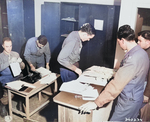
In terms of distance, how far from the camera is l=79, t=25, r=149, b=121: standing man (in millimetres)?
1320

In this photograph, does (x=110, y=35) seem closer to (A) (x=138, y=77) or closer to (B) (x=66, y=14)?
(B) (x=66, y=14)

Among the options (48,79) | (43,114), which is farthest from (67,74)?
(43,114)

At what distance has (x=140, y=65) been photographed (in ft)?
4.36

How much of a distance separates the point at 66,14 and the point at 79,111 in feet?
6.81

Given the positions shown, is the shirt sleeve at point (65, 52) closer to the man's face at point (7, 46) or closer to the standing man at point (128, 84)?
the standing man at point (128, 84)

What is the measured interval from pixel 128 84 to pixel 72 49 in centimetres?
78

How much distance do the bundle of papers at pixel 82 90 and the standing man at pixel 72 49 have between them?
14.4 inches

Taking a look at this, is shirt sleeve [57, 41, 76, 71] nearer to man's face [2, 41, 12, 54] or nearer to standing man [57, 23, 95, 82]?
standing man [57, 23, 95, 82]

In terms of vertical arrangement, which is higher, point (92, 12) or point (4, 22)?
point (92, 12)

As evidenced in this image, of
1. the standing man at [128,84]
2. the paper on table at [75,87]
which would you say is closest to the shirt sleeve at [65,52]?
the paper on table at [75,87]

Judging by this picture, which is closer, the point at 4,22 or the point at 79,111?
the point at 79,111

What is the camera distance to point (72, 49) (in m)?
1.96

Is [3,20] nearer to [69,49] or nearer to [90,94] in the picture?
[69,49]

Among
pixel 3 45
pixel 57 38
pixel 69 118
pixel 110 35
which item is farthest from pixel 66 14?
pixel 69 118
